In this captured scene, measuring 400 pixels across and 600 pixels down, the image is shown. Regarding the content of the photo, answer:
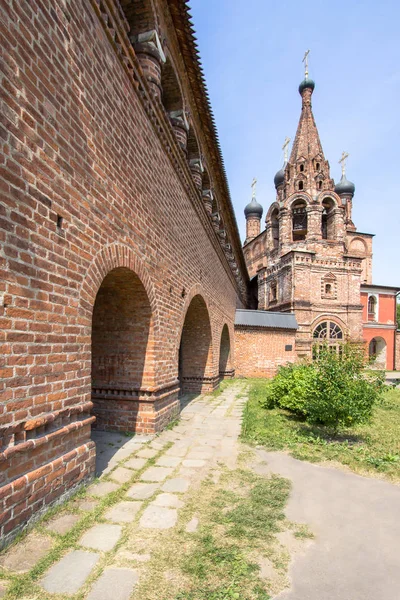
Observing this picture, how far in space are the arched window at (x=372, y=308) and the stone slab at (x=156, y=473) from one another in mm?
29653

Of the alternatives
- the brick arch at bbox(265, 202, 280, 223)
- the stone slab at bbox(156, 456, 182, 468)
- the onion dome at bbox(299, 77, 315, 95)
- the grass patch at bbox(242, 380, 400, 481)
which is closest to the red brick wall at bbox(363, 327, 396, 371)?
the brick arch at bbox(265, 202, 280, 223)

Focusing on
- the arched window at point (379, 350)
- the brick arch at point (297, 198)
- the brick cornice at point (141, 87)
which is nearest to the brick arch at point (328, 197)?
the brick arch at point (297, 198)

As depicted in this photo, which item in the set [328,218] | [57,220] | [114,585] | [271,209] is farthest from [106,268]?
[271,209]

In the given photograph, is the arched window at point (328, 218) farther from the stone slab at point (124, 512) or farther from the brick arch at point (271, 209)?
the stone slab at point (124, 512)

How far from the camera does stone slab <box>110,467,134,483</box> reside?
3541 mm

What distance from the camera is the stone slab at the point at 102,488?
3184 mm

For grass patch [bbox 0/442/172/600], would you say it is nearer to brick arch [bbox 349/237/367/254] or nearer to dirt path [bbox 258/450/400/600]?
dirt path [bbox 258/450/400/600]

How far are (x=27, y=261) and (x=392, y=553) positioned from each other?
3.29 meters

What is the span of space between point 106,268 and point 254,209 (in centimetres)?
3762

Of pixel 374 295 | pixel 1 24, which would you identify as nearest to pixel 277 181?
pixel 374 295

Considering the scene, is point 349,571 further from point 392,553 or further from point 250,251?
point 250,251

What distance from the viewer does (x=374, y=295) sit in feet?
98.0

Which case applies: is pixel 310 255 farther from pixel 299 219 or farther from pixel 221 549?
pixel 221 549

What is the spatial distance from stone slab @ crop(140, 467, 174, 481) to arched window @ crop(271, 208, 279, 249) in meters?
26.2
